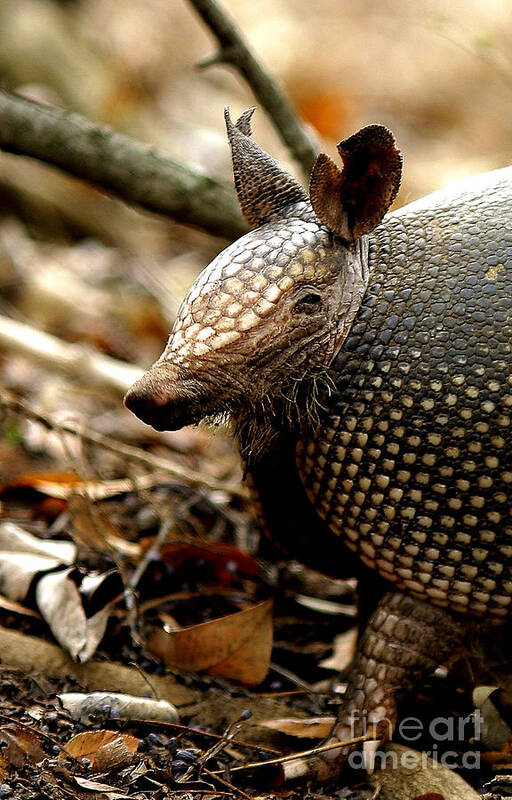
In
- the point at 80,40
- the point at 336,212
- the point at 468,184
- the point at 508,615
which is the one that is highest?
the point at 80,40

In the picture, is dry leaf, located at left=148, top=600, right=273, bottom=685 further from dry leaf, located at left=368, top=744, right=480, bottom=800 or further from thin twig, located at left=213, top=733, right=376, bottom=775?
dry leaf, located at left=368, top=744, right=480, bottom=800

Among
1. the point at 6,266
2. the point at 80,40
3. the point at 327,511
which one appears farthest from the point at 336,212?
the point at 80,40

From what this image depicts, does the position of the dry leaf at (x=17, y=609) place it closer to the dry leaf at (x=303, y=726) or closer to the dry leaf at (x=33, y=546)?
the dry leaf at (x=33, y=546)

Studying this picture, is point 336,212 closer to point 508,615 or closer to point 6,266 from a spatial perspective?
point 508,615

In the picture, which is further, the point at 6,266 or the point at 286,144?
the point at 6,266

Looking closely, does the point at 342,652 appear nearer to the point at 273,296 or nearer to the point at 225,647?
the point at 225,647

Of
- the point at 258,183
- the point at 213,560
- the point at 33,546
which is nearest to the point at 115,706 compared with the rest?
the point at 33,546
